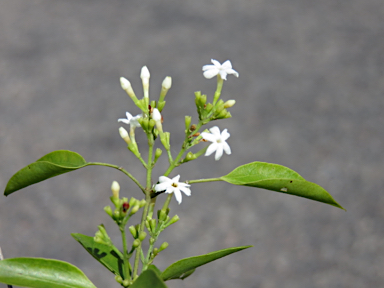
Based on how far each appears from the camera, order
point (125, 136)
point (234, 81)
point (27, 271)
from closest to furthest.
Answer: point (27, 271) < point (125, 136) < point (234, 81)

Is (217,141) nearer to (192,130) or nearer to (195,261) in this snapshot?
(192,130)

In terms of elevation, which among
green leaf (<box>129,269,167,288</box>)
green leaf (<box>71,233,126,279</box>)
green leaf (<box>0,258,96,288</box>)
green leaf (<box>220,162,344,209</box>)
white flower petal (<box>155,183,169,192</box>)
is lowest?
green leaf (<box>129,269,167,288</box>)

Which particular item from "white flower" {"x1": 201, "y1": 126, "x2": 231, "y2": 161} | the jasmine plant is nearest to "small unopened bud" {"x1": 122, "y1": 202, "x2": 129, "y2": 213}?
the jasmine plant

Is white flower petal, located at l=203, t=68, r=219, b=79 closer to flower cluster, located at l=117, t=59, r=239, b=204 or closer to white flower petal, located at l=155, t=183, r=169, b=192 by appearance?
flower cluster, located at l=117, t=59, r=239, b=204

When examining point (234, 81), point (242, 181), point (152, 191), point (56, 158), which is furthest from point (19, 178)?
point (234, 81)

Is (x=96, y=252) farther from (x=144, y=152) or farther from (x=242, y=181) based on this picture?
(x=144, y=152)
